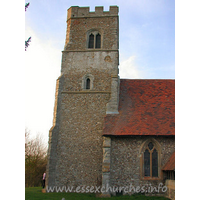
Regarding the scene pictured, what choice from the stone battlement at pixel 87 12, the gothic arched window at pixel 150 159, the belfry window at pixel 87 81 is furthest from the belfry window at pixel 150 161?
the stone battlement at pixel 87 12

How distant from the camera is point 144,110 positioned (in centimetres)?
1423

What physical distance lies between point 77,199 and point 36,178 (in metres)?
16.3

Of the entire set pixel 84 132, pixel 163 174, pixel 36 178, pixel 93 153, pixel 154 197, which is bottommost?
pixel 36 178

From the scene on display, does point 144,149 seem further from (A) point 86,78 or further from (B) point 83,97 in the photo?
(A) point 86,78

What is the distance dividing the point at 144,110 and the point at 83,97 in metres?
4.23

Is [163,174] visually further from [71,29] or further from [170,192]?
[71,29]

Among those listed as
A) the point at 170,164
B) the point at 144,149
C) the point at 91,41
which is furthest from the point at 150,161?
the point at 91,41

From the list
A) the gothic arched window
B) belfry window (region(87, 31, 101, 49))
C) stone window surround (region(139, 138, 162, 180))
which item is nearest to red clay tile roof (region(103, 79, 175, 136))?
stone window surround (region(139, 138, 162, 180))

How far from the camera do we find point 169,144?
12.2m

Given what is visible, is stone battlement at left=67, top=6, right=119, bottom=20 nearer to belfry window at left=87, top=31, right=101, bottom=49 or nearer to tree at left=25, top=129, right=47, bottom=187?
belfry window at left=87, top=31, right=101, bottom=49

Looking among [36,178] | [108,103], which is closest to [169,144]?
[108,103]

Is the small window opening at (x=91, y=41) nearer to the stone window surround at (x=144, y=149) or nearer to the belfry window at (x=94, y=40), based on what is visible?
the belfry window at (x=94, y=40)

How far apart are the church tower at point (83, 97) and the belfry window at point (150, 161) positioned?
8.91ft

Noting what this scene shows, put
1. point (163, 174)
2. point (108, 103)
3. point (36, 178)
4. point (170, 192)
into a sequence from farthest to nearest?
1. point (36, 178)
2. point (108, 103)
3. point (163, 174)
4. point (170, 192)
